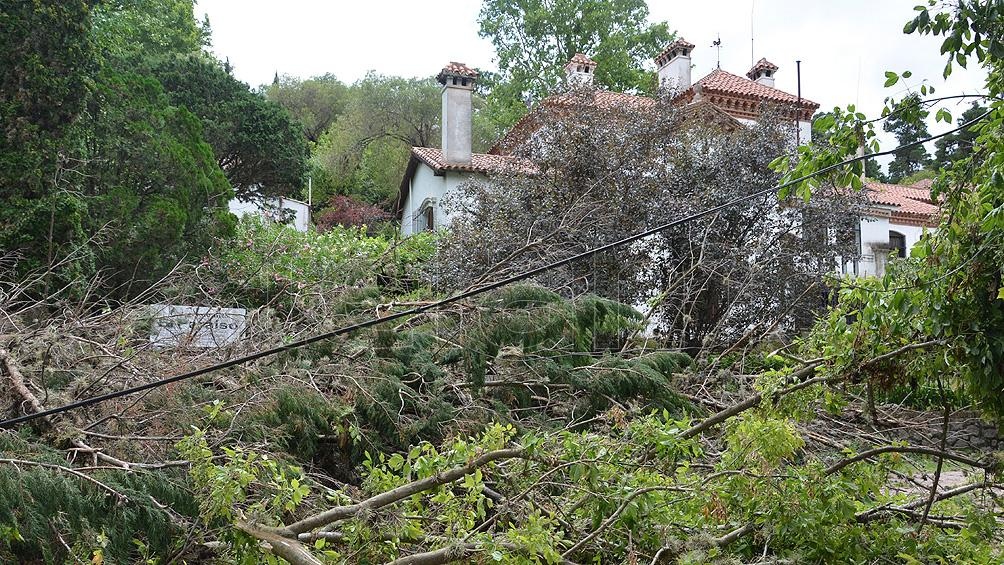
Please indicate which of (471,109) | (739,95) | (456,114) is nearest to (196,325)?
(456,114)

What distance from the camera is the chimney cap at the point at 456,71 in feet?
62.3

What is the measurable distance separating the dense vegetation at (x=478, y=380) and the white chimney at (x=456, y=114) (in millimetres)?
6300

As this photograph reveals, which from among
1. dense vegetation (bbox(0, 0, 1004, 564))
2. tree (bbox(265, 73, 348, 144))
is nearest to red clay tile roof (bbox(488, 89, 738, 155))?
dense vegetation (bbox(0, 0, 1004, 564))

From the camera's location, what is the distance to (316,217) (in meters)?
27.2

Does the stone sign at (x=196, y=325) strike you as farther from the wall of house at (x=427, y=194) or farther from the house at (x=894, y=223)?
the house at (x=894, y=223)

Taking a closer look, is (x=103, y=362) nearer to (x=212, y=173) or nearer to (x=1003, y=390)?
(x=1003, y=390)

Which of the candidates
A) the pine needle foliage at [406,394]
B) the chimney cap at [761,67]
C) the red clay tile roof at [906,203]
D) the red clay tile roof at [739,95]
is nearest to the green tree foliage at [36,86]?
the pine needle foliage at [406,394]

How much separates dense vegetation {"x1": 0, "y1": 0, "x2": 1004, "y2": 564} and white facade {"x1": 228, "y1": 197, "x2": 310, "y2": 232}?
24.0ft

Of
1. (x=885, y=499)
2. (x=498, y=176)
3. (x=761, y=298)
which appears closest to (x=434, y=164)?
(x=498, y=176)

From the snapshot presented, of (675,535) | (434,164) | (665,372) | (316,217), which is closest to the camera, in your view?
(675,535)

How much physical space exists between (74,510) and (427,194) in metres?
16.3

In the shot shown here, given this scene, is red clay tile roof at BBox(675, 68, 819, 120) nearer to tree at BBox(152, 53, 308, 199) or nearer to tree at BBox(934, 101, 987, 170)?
Answer: tree at BBox(152, 53, 308, 199)

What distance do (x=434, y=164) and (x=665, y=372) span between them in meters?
12.8

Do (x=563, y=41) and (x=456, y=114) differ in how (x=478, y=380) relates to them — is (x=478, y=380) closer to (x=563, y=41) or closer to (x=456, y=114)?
(x=456, y=114)
